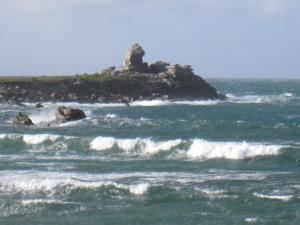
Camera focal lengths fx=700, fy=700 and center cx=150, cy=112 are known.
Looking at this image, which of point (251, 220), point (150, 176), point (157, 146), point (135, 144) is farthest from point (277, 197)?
point (135, 144)

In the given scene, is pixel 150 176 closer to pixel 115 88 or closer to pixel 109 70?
pixel 115 88

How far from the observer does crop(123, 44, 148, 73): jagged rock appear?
5745 inches

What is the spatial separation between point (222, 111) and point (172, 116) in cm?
1308

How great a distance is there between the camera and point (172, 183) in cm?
3556

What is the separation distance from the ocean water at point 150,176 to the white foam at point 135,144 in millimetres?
79

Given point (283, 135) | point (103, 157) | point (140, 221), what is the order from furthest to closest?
1. point (283, 135)
2. point (103, 157)
3. point (140, 221)

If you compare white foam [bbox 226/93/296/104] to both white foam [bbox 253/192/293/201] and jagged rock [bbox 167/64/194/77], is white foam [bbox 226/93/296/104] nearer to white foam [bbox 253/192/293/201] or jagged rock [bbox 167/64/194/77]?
jagged rock [bbox 167/64/194/77]

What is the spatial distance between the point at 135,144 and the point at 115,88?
76557 mm

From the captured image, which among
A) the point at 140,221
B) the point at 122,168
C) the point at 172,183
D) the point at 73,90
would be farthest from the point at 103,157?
the point at 73,90

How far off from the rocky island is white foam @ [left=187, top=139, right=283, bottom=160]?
71.1 meters

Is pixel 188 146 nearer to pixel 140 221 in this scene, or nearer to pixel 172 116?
pixel 140 221

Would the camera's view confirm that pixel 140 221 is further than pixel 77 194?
No

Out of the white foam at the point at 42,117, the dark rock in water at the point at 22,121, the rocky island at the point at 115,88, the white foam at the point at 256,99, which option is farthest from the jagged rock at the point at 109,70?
the dark rock in water at the point at 22,121

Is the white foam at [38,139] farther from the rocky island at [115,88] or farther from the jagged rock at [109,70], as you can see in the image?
the jagged rock at [109,70]
